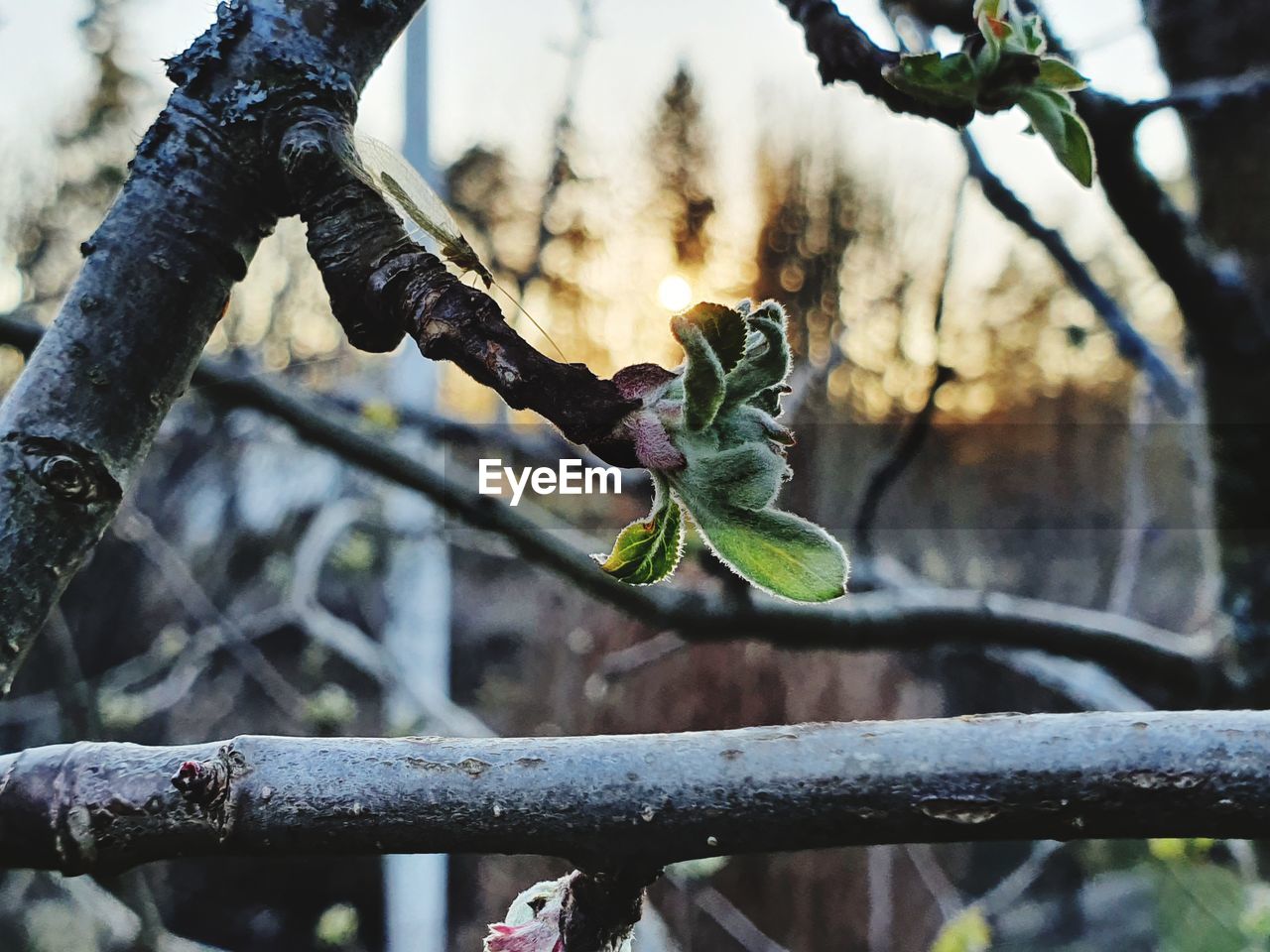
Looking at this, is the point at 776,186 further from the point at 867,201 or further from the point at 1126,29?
the point at 1126,29

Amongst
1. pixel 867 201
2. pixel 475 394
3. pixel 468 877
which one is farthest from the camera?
pixel 468 877

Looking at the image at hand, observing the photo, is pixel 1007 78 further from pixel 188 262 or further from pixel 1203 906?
pixel 1203 906

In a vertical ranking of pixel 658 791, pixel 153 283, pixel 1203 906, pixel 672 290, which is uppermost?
pixel 672 290

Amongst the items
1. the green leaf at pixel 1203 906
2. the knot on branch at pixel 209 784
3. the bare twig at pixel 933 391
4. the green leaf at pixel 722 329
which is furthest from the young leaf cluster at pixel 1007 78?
the green leaf at pixel 1203 906

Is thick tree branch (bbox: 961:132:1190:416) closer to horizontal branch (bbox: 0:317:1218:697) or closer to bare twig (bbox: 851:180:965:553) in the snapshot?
bare twig (bbox: 851:180:965:553)

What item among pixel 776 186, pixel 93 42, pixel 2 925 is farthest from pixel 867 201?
pixel 2 925

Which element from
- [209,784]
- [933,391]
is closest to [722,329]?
[209,784]
